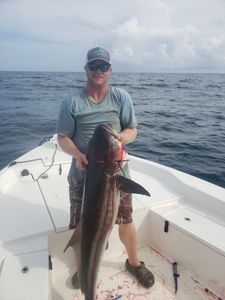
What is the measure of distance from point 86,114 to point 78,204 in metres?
0.98

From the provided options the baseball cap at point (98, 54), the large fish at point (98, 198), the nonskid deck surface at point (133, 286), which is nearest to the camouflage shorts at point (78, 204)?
the large fish at point (98, 198)

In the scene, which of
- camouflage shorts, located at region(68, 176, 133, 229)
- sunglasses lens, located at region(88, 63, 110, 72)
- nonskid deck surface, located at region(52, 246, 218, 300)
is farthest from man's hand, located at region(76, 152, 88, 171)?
nonskid deck surface, located at region(52, 246, 218, 300)

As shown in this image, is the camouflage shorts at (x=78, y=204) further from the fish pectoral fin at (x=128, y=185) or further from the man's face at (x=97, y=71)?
the man's face at (x=97, y=71)

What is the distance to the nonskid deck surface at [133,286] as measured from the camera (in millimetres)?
3588

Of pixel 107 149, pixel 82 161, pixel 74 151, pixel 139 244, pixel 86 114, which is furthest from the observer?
pixel 139 244

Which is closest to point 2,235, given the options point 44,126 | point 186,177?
point 186,177

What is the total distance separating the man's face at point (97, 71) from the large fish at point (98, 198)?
605 mm

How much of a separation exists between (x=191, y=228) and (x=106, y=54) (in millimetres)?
2271

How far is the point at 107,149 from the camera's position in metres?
2.68

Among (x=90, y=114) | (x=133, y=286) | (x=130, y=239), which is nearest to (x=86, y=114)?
(x=90, y=114)

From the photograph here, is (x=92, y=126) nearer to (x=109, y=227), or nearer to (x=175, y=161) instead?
(x=109, y=227)

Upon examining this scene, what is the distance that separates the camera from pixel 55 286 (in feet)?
12.2

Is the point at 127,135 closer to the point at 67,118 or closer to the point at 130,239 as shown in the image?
the point at 67,118

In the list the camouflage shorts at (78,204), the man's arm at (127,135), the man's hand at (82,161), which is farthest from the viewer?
the camouflage shorts at (78,204)
